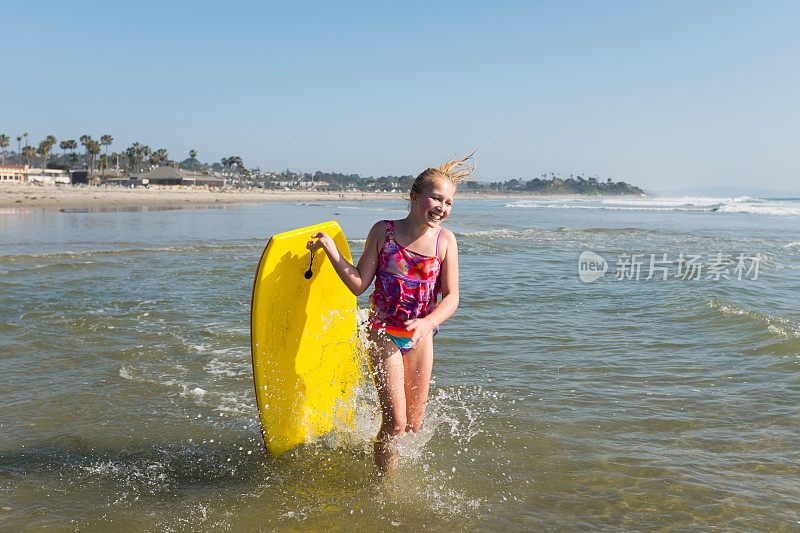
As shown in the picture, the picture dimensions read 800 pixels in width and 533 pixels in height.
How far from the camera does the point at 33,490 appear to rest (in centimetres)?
344

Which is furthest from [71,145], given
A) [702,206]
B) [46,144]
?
[702,206]

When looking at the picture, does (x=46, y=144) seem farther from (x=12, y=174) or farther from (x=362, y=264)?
(x=362, y=264)

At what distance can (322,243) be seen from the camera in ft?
11.2

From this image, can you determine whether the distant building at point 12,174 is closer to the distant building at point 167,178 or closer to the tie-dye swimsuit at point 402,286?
the distant building at point 167,178

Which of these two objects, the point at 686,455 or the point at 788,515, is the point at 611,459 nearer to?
the point at 686,455

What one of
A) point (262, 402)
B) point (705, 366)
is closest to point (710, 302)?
point (705, 366)

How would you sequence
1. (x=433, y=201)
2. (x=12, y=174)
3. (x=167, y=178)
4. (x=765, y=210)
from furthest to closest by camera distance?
(x=167, y=178) < (x=12, y=174) < (x=765, y=210) < (x=433, y=201)

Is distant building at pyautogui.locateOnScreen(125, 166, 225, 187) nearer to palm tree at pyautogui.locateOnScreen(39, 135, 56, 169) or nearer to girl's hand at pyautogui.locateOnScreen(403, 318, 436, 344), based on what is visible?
palm tree at pyautogui.locateOnScreen(39, 135, 56, 169)

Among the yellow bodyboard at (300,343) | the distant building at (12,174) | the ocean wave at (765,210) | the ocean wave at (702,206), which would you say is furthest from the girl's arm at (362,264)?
the distant building at (12,174)

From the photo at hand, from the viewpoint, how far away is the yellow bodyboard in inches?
141

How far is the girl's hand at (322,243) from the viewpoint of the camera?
339cm

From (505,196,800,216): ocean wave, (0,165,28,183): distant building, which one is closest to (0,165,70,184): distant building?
(0,165,28,183): distant building

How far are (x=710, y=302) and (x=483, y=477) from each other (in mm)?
6777

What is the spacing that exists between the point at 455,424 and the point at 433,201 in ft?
6.69
